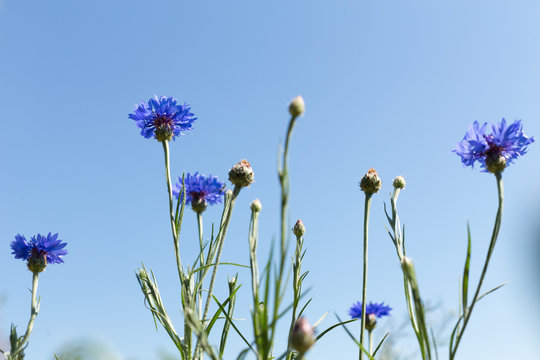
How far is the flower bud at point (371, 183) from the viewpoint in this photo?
69.7 inches

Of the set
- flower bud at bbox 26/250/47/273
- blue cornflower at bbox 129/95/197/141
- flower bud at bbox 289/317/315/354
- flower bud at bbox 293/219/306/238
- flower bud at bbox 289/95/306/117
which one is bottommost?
flower bud at bbox 289/317/315/354

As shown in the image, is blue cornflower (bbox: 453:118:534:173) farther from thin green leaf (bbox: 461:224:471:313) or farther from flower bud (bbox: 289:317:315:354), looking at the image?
flower bud (bbox: 289:317:315:354)

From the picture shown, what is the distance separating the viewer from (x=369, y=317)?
2.42 m

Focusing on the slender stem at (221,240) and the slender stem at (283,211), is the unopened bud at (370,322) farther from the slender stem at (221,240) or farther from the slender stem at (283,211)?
the slender stem at (283,211)

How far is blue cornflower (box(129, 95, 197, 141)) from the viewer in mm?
1694

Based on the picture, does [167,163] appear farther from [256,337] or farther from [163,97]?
[256,337]

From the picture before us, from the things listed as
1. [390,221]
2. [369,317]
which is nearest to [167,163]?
[390,221]

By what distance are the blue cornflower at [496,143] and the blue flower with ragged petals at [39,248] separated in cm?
141

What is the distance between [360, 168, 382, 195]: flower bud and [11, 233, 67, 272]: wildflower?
1124mm

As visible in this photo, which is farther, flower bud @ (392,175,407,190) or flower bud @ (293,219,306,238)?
flower bud @ (293,219,306,238)

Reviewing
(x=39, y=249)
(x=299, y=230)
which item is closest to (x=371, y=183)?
(x=299, y=230)

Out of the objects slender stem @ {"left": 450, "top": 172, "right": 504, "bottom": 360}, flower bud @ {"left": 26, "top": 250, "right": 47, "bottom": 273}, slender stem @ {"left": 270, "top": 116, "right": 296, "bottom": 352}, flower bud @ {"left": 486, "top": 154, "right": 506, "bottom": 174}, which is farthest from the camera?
flower bud @ {"left": 26, "top": 250, "right": 47, "bottom": 273}

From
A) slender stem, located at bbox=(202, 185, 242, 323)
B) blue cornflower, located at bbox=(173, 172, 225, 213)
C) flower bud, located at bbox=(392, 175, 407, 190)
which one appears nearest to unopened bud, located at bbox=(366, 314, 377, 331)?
flower bud, located at bbox=(392, 175, 407, 190)

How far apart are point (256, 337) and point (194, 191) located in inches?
41.5
